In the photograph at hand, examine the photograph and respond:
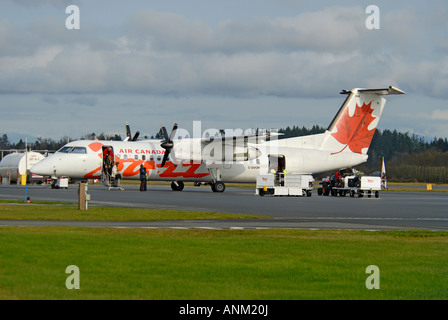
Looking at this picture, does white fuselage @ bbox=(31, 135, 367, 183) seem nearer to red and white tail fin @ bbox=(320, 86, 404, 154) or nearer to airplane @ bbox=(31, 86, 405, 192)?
airplane @ bbox=(31, 86, 405, 192)

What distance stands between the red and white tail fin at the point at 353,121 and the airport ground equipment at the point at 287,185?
325 inches

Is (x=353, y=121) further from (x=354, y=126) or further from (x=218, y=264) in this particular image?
(x=218, y=264)

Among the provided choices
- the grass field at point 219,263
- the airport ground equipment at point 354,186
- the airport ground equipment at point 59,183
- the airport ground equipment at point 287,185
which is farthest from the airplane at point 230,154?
the grass field at point 219,263

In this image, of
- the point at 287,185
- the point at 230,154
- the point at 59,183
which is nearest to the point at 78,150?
the point at 59,183

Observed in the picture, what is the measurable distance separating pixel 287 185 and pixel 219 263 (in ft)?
117

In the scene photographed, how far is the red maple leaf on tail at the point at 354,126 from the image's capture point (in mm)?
55969

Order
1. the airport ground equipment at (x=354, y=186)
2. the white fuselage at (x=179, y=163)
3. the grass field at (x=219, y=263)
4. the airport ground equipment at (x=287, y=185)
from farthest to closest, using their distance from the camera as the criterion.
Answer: the white fuselage at (x=179, y=163)
the airport ground equipment at (x=354, y=186)
the airport ground equipment at (x=287, y=185)
the grass field at (x=219, y=263)

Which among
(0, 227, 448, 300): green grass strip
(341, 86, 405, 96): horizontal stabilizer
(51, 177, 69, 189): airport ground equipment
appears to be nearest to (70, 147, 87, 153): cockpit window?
(51, 177, 69, 189): airport ground equipment

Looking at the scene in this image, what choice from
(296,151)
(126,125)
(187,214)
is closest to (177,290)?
(187,214)

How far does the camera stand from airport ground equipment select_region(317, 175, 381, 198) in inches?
1942

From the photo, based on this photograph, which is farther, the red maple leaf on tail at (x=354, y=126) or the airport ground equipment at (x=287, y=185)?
the red maple leaf on tail at (x=354, y=126)

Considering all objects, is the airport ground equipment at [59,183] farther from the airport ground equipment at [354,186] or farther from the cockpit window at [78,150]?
the airport ground equipment at [354,186]
